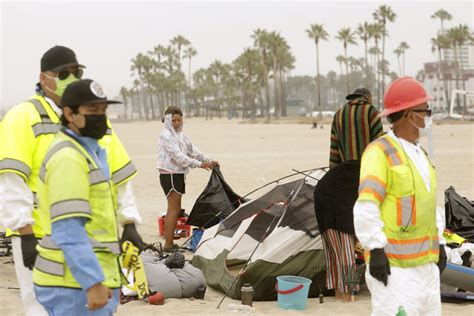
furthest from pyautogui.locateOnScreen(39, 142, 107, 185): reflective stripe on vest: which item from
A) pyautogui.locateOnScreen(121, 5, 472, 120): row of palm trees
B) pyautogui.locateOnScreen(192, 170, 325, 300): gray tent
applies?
pyautogui.locateOnScreen(121, 5, 472, 120): row of palm trees

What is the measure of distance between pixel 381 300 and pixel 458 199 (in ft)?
16.4

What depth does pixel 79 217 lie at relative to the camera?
3045 millimetres

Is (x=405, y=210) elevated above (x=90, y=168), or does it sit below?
below

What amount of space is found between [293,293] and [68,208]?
3.93 m

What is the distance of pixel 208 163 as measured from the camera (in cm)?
942

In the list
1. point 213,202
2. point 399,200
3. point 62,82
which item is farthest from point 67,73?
point 213,202

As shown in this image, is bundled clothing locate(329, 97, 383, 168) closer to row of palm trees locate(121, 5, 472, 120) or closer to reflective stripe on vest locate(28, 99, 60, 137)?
reflective stripe on vest locate(28, 99, 60, 137)

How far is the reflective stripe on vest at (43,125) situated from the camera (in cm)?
399

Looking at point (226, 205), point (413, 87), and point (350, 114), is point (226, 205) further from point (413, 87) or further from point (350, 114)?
point (413, 87)

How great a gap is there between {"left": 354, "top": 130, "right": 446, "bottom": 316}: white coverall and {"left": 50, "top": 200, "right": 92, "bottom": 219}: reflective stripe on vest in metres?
1.52

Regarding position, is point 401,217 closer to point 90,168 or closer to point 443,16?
point 90,168

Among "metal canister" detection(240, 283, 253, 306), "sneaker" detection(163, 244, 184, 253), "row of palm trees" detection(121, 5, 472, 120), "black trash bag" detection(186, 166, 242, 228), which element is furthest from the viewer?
"row of palm trees" detection(121, 5, 472, 120)

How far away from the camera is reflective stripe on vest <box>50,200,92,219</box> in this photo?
3020mm

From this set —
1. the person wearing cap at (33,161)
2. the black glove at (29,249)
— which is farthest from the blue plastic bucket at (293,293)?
the black glove at (29,249)
